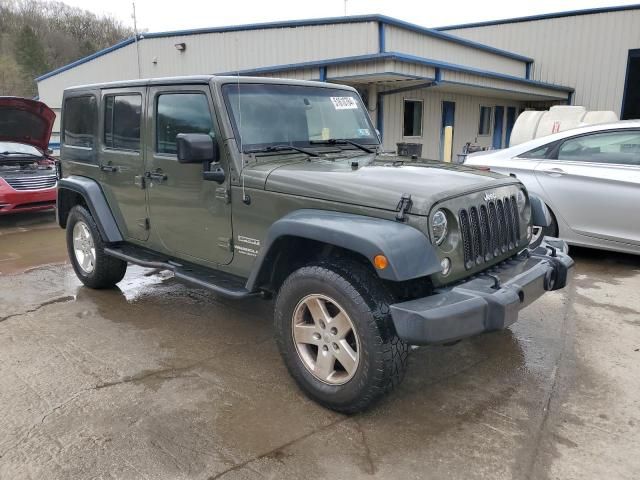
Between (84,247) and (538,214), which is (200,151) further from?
(84,247)

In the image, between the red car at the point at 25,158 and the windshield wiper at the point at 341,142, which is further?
the red car at the point at 25,158

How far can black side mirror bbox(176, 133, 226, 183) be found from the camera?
3305 millimetres

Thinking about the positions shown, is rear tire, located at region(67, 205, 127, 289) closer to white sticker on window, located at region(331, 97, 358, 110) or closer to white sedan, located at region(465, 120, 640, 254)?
white sticker on window, located at region(331, 97, 358, 110)

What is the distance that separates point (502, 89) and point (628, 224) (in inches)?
416

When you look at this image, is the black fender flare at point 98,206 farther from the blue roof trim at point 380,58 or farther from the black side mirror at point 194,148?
the blue roof trim at point 380,58

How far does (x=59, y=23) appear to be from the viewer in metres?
62.2

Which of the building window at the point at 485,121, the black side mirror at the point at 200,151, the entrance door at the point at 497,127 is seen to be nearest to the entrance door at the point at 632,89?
the entrance door at the point at 497,127

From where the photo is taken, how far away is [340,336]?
9.75 feet

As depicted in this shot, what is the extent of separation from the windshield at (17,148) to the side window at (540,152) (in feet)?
26.1

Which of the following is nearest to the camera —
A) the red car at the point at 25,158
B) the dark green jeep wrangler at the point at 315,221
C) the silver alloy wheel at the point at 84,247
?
the dark green jeep wrangler at the point at 315,221

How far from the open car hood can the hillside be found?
45984 millimetres

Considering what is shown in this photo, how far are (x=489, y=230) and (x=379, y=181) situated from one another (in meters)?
0.73

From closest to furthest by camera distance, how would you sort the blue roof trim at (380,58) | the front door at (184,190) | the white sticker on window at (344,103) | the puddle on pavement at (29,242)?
the front door at (184,190)
the white sticker on window at (344,103)
the puddle on pavement at (29,242)
the blue roof trim at (380,58)

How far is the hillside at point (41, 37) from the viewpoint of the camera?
51.1 m
